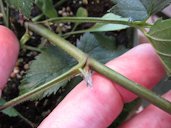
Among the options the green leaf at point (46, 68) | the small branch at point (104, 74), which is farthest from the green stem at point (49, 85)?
the green leaf at point (46, 68)

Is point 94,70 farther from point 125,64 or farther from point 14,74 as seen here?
point 14,74

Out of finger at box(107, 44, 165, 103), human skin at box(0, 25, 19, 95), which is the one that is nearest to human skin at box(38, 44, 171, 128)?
finger at box(107, 44, 165, 103)

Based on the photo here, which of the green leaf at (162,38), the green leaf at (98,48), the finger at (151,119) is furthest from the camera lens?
the green leaf at (98,48)

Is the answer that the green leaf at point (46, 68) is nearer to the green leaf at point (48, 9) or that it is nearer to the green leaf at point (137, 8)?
the green leaf at point (48, 9)

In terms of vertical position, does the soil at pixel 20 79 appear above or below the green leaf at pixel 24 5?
below

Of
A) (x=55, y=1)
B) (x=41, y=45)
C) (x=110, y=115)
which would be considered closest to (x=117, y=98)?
(x=110, y=115)

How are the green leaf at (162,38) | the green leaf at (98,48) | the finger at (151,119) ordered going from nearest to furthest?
the green leaf at (162,38), the finger at (151,119), the green leaf at (98,48)
